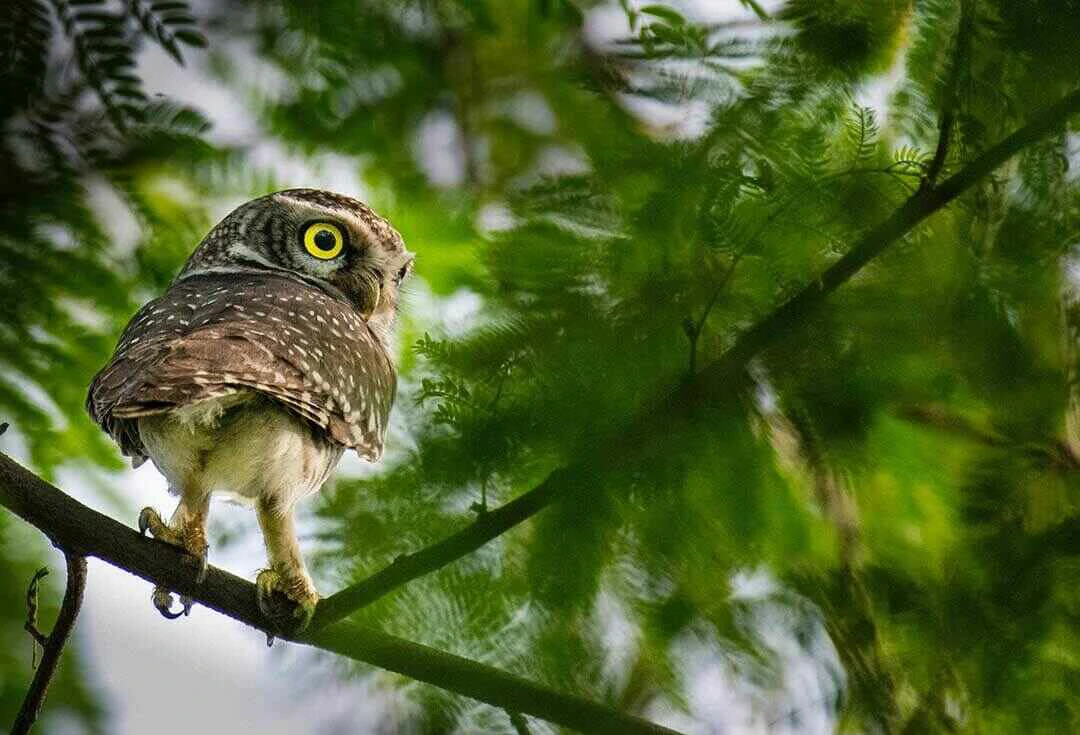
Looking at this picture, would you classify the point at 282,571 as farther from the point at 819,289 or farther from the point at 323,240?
the point at 819,289

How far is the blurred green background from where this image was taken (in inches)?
67.5

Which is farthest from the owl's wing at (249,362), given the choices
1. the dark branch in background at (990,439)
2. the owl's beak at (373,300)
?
the dark branch in background at (990,439)

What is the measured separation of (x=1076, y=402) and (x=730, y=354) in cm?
44

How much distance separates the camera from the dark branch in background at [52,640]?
272 centimetres

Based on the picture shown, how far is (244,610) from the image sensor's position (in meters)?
3.15

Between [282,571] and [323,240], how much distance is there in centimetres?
153

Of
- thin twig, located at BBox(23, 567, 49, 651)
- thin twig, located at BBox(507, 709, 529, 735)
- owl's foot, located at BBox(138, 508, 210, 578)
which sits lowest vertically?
thin twig, located at BBox(507, 709, 529, 735)

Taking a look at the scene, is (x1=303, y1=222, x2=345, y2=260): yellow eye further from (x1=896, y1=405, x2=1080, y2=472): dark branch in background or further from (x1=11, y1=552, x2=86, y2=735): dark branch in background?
(x1=896, y1=405, x2=1080, y2=472): dark branch in background

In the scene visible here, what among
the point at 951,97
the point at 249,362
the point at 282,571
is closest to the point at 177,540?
the point at 282,571

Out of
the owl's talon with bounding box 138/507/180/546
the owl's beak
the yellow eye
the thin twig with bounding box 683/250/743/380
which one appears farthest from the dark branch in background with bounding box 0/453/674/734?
the yellow eye

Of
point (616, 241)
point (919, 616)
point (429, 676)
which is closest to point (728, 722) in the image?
point (919, 616)

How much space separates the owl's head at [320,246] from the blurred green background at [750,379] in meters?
1.88

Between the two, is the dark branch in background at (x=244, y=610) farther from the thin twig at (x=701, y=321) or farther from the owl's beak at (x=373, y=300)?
the owl's beak at (x=373, y=300)

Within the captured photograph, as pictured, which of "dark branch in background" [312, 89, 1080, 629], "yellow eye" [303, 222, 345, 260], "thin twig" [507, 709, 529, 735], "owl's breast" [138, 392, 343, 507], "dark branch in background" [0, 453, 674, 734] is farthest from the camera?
"yellow eye" [303, 222, 345, 260]
